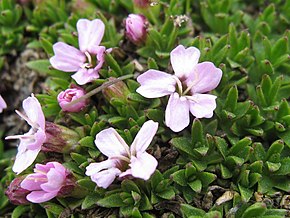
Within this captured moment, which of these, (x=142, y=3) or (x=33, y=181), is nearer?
(x=33, y=181)

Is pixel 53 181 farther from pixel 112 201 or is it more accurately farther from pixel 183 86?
pixel 183 86

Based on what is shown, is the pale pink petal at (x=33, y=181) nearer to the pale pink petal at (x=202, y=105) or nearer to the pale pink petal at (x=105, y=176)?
the pale pink petal at (x=105, y=176)

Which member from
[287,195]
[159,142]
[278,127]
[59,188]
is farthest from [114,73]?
[287,195]

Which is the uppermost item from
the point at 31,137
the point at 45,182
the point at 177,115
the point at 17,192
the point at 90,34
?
the point at 90,34

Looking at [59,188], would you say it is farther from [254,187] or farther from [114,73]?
[254,187]

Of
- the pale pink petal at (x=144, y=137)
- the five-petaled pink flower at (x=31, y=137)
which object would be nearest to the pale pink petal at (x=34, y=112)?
the five-petaled pink flower at (x=31, y=137)

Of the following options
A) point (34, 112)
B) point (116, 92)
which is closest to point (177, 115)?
point (116, 92)

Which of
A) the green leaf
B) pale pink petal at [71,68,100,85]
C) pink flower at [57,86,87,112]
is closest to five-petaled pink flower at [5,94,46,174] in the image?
pink flower at [57,86,87,112]
